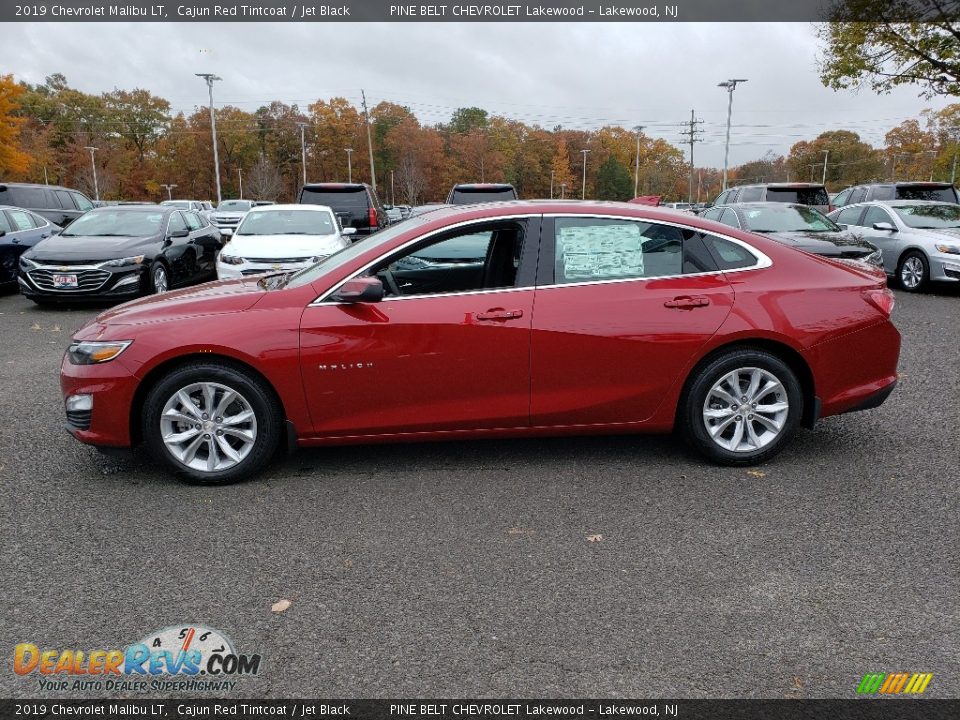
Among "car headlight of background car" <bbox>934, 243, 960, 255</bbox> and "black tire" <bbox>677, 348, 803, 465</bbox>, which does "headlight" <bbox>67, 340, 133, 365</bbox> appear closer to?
"black tire" <bbox>677, 348, 803, 465</bbox>

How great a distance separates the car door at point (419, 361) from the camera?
4.33 metres

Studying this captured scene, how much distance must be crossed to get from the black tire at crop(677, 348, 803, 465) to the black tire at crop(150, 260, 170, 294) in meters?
9.04

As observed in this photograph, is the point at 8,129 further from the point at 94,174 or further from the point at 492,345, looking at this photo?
the point at 492,345

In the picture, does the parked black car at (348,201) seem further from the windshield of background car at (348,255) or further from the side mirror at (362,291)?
the side mirror at (362,291)

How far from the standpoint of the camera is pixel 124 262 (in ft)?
35.6

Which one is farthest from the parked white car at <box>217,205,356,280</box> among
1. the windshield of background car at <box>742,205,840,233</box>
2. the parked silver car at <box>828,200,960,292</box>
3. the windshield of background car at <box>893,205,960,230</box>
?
the windshield of background car at <box>893,205,960,230</box>

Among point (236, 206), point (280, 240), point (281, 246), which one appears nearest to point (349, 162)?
point (236, 206)

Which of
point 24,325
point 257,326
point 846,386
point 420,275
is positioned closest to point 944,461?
point 846,386

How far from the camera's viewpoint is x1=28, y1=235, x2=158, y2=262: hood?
1083 centimetres

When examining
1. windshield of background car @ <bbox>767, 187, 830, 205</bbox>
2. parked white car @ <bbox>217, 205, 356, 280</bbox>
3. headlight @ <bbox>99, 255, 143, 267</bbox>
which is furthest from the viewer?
windshield of background car @ <bbox>767, 187, 830, 205</bbox>

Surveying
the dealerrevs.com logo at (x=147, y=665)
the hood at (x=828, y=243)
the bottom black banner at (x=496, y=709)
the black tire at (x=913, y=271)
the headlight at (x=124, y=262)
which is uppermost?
the hood at (x=828, y=243)

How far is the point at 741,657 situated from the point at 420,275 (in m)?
3.04

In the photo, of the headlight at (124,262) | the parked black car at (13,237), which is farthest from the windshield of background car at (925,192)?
the parked black car at (13,237)

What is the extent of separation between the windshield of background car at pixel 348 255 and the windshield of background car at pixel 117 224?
26.6ft
